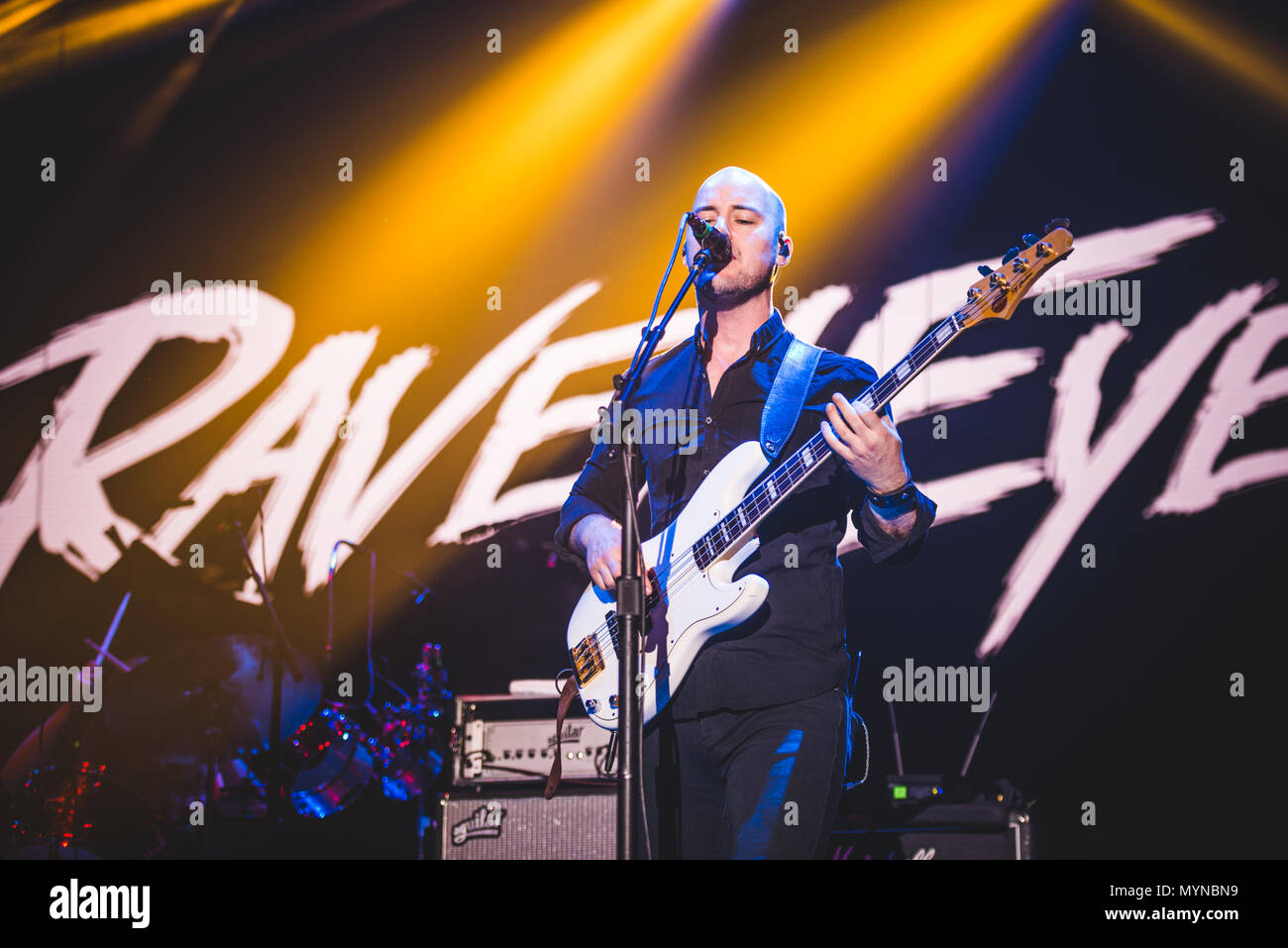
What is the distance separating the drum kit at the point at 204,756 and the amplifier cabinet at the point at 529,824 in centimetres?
31

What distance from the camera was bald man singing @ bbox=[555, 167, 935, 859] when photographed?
3150 millimetres

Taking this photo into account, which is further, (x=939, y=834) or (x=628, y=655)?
(x=939, y=834)

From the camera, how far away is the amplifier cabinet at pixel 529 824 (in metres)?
4.16

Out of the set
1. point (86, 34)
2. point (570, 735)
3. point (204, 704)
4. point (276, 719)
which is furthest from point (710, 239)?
point (86, 34)

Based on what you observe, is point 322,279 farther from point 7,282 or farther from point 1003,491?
point 1003,491

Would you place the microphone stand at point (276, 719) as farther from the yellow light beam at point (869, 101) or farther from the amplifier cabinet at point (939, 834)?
the yellow light beam at point (869, 101)

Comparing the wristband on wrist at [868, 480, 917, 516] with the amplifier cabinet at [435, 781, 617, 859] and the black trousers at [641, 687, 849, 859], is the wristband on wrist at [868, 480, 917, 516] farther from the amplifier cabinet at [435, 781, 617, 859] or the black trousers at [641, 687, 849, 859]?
the amplifier cabinet at [435, 781, 617, 859]

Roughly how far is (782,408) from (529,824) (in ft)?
5.88

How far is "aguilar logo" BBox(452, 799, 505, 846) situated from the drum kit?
0.33 meters

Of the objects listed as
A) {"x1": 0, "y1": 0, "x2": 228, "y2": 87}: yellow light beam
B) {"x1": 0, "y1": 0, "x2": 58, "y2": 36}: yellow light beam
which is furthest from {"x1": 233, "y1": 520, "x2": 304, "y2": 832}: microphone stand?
{"x1": 0, "y1": 0, "x2": 58, "y2": 36}: yellow light beam

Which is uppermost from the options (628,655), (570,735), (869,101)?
(869,101)

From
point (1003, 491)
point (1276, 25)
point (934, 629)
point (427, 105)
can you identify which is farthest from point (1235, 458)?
point (427, 105)

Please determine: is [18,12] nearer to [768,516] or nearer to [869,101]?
[869,101]

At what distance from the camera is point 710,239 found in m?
3.13
